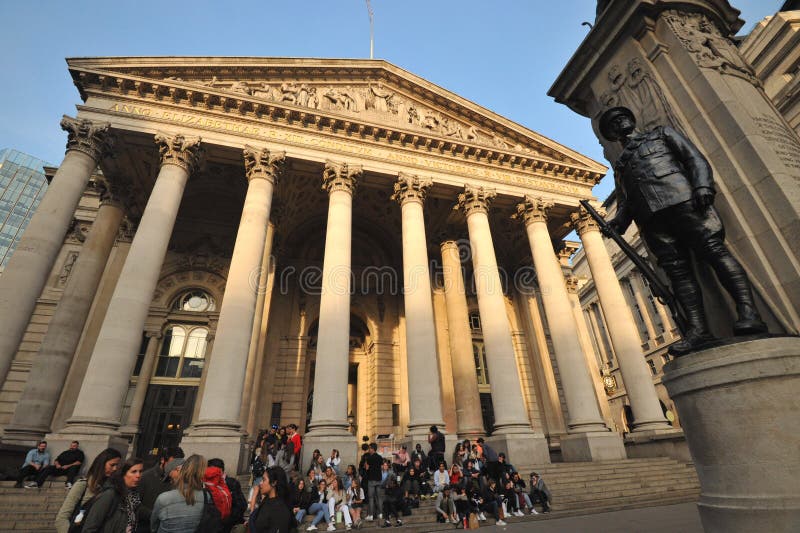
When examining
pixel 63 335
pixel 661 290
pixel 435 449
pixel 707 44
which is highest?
pixel 707 44

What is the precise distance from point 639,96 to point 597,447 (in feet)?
41.7

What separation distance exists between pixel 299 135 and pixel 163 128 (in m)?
5.00

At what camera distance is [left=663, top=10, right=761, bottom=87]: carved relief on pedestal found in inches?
189

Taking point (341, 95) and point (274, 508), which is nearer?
point (274, 508)

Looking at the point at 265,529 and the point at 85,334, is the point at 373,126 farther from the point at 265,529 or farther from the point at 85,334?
the point at 265,529

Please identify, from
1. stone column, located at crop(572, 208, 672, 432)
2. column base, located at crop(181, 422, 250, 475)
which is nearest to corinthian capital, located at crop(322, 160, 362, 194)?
column base, located at crop(181, 422, 250, 475)

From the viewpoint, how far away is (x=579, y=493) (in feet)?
34.3

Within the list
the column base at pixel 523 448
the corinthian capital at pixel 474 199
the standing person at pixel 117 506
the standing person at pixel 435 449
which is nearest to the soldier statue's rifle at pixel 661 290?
the standing person at pixel 117 506

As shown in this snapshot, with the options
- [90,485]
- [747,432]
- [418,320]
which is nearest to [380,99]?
[418,320]

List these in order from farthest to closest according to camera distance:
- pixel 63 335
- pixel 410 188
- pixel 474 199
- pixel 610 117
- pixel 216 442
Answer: pixel 474 199
pixel 410 188
pixel 63 335
pixel 216 442
pixel 610 117

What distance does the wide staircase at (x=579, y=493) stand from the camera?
26.4 ft

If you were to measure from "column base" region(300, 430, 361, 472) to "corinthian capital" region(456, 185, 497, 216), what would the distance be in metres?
10.8

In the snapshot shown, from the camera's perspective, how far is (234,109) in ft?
51.6

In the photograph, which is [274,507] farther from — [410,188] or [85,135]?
[85,135]
